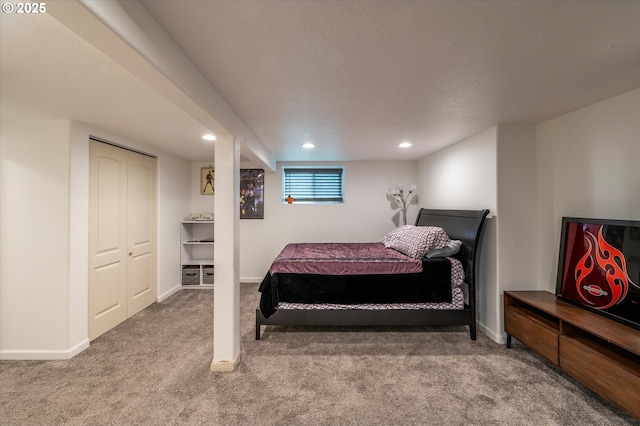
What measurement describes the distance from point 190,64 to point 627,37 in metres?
2.37

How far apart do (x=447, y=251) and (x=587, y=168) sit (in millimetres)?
1393

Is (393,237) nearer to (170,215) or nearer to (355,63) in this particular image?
(355,63)

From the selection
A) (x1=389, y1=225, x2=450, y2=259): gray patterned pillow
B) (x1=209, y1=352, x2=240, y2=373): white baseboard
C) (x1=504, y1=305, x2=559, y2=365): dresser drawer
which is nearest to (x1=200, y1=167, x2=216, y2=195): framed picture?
(x1=209, y1=352, x2=240, y2=373): white baseboard

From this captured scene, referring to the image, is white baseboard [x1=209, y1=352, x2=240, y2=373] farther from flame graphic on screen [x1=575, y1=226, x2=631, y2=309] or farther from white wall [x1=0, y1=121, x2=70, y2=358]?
flame graphic on screen [x1=575, y1=226, x2=631, y2=309]

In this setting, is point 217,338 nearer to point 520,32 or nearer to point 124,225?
point 124,225

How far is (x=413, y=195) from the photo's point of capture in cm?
465

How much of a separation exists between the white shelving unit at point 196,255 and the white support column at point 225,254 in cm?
233

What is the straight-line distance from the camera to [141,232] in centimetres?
356

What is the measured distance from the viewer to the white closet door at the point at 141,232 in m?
3.37

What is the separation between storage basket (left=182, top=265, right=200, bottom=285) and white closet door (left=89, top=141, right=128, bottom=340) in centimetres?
124

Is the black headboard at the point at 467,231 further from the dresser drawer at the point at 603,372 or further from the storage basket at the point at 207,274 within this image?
the storage basket at the point at 207,274

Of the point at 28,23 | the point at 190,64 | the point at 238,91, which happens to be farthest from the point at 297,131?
the point at 28,23

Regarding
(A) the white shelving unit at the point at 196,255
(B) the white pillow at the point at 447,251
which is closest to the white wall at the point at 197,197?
(A) the white shelving unit at the point at 196,255

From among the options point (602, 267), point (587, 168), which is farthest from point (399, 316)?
point (587, 168)
